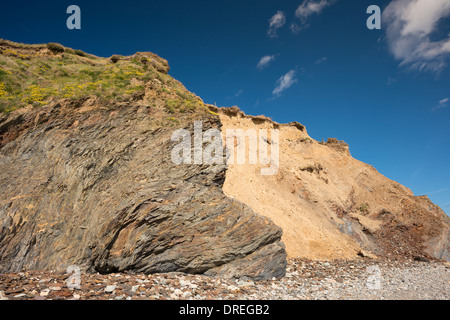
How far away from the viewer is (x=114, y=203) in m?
9.16

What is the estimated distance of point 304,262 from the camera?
13.6 m

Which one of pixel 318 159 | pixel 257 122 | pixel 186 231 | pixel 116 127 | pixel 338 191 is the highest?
pixel 257 122

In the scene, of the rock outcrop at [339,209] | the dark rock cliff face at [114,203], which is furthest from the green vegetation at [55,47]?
the rock outcrop at [339,209]

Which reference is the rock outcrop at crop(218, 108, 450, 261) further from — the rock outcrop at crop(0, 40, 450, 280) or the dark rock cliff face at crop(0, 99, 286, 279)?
the dark rock cliff face at crop(0, 99, 286, 279)

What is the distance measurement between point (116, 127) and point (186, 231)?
20.6ft

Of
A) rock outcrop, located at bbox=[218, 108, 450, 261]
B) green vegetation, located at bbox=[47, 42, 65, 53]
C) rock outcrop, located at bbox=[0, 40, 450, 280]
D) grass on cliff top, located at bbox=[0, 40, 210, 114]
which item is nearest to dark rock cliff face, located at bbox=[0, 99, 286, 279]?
rock outcrop, located at bbox=[0, 40, 450, 280]

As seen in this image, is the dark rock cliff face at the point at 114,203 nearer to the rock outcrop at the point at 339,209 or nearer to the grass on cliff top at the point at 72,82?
the grass on cliff top at the point at 72,82

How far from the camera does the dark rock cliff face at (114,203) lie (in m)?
8.41

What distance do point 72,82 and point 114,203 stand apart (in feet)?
28.0

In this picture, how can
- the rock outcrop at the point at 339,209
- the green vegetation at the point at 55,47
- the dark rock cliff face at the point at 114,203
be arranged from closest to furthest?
the dark rock cliff face at the point at 114,203, the rock outcrop at the point at 339,209, the green vegetation at the point at 55,47

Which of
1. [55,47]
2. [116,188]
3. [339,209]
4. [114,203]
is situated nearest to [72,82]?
[116,188]

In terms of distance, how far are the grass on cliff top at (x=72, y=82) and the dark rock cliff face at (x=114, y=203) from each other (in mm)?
871
